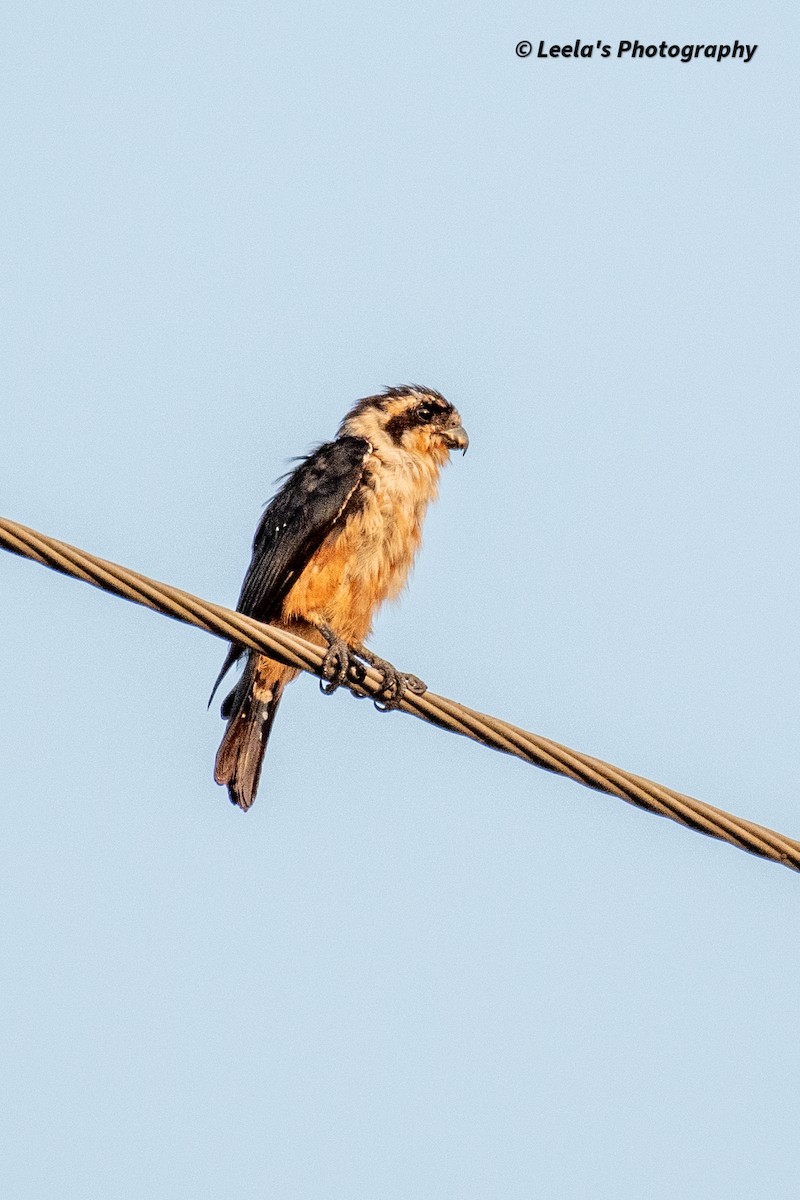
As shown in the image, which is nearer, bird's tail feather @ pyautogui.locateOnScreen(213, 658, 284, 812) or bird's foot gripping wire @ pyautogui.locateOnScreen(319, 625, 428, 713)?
bird's foot gripping wire @ pyautogui.locateOnScreen(319, 625, 428, 713)

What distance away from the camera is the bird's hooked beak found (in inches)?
314

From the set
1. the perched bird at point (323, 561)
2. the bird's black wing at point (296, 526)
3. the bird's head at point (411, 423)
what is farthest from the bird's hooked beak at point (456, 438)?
the bird's black wing at point (296, 526)

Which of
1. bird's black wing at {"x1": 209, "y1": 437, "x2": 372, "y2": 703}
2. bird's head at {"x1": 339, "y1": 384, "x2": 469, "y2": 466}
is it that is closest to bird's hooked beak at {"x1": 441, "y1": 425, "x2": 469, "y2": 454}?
bird's head at {"x1": 339, "y1": 384, "x2": 469, "y2": 466}

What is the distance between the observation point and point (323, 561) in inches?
273

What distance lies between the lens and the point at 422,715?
4.64m

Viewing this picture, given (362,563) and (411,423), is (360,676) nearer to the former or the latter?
(362,563)

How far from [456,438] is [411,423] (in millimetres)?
265

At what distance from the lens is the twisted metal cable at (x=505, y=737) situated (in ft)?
13.1

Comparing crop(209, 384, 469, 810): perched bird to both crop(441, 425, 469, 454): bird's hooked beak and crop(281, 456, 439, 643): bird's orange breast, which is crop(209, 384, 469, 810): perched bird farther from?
crop(441, 425, 469, 454): bird's hooked beak

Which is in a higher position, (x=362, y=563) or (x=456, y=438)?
(x=456, y=438)

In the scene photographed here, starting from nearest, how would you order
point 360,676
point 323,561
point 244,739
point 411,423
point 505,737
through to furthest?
1. point 505,737
2. point 360,676
3. point 323,561
4. point 244,739
5. point 411,423

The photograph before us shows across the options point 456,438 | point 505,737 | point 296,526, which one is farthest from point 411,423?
point 505,737

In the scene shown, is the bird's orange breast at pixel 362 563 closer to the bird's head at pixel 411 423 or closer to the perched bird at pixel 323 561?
the perched bird at pixel 323 561

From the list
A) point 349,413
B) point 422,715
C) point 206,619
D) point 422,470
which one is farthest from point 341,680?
point 349,413
